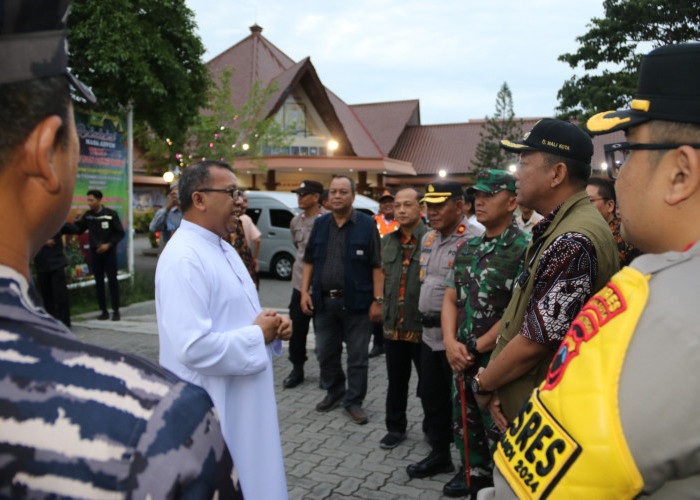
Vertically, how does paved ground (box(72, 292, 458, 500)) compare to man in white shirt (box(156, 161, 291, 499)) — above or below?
below

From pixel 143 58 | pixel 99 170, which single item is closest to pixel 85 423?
pixel 99 170

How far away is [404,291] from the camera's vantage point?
14.7ft

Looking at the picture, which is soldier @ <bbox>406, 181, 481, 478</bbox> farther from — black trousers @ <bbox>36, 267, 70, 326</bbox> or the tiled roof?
the tiled roof

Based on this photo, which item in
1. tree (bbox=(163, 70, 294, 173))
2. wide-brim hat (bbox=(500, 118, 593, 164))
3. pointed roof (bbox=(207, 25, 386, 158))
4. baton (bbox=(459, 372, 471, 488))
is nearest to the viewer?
wide-brim hat (bbox=(500, 118, 593, 164))

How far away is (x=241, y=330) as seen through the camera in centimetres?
242

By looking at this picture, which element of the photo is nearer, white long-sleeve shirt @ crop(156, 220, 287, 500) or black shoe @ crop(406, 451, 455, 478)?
white long-sleeve shirt @ crop(156, 220, 287, 500)

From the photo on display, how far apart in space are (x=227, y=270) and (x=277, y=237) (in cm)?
1172

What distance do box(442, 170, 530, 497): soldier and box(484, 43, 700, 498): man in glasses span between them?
184cm

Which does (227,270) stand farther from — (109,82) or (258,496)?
(109,82)

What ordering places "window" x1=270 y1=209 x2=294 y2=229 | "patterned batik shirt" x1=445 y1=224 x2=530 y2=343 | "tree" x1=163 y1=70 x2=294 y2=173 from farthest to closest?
"tree" x1=163 y1=70 x2=294 y2=173 → "window" x1=270 y1=209 x2=294 y2=229 → "patterned batik shirt" x1=445 y1=224 x2=530 y2=343

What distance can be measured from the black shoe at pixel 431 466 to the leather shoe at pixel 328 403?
1417 millimetres

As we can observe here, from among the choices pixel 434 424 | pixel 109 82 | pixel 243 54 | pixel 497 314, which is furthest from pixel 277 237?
pixel 243 54

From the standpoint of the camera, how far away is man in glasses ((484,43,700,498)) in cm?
89

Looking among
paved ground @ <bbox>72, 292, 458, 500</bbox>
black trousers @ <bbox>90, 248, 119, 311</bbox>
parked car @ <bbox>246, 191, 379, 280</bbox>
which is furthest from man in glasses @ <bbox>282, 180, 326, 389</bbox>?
parked car @ <bbox>246, 191, 379, 280</bbox>
